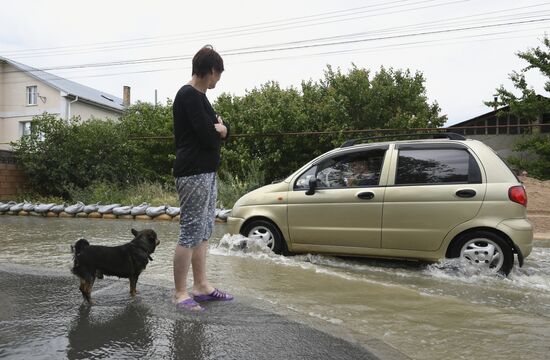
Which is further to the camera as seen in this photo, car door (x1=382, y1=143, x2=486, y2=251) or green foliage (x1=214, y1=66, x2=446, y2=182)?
green foliage (x1=214, y1=66, x2=446, y2=182)

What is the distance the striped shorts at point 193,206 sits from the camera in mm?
3879

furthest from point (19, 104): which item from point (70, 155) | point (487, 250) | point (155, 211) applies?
point (487, 250)

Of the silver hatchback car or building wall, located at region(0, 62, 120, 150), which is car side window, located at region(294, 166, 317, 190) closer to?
the silver hatchback car

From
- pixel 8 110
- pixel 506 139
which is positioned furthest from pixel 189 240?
pixel 8 110

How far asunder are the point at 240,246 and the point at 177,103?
3.38 meters

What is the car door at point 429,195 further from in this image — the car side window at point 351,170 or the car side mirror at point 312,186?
the car side mirror at point 312,186

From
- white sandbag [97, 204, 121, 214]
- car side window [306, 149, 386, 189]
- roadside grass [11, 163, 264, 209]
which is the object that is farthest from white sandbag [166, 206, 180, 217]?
car side window [306, 149, 386, 189]

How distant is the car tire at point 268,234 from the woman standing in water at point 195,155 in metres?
2.76

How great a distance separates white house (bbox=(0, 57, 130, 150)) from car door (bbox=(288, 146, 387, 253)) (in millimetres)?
32063

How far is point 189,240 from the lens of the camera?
12.9 feet

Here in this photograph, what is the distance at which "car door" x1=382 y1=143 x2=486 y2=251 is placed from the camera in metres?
5.74

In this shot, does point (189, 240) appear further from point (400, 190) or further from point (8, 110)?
point (8, 110)

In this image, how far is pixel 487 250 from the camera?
5.59 m

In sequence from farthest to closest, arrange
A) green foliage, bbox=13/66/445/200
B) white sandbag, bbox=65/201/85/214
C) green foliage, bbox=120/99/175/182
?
green foliage, bbox=120/99/175/182 < green foliage, bbox=13/66/445/200 < white sandbag, bbox=65/201/85/214
